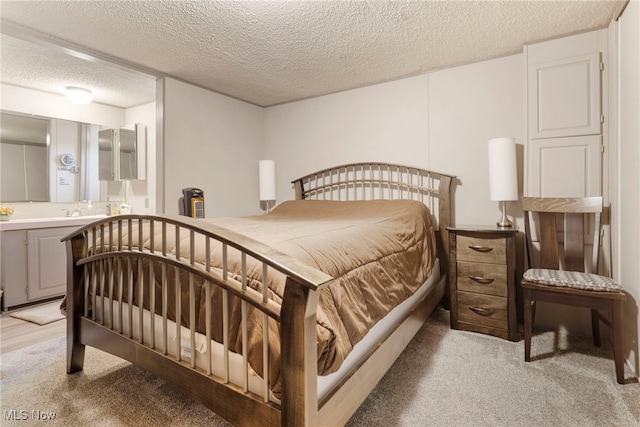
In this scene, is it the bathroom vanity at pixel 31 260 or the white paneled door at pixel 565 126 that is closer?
the white paneled door at pixel 565 126

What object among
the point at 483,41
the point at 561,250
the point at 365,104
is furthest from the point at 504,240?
the point at 365,104

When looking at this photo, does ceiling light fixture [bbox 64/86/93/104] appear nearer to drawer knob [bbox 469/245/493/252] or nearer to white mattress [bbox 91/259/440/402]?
white mattress [bbox 91/259/440/402]

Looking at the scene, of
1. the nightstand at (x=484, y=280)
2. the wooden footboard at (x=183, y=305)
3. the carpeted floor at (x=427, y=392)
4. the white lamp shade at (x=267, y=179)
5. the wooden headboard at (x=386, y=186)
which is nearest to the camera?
the wooden footboard at (x=183, y=305)

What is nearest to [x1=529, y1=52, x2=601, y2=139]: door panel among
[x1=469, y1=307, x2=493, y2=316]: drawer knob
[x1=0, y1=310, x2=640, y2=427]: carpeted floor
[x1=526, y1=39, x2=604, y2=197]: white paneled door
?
[x1=526, y1=39, x2=604, y2=197]: white paneled door

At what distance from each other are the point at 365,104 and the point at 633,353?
292 centimetres

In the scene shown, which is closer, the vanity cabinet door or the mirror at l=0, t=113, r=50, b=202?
the vanity cabinet door

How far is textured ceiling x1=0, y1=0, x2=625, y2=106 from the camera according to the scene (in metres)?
2.12

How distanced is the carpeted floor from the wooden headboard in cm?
120

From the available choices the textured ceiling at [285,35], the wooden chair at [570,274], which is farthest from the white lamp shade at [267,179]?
the wooden chair at [570,274]

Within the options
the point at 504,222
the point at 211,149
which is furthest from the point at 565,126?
the point at 211,149

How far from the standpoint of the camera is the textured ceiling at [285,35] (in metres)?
2.12

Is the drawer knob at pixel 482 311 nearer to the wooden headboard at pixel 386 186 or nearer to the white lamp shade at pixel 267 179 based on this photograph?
the wooden headboard at pixel 386 186

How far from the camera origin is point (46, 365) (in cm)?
201

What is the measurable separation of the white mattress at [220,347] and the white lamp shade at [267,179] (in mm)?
2343
